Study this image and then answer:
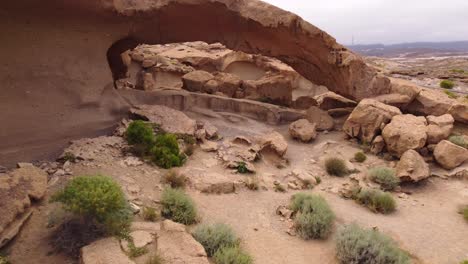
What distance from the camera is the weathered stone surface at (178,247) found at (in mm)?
5480

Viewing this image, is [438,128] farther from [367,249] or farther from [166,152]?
[166,152]

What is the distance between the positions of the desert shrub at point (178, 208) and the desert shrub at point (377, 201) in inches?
176

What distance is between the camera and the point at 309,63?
13.9m

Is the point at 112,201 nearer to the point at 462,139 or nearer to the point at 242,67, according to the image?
the point at 462,139

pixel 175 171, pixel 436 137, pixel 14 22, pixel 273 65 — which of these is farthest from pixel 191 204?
pixel 273 65

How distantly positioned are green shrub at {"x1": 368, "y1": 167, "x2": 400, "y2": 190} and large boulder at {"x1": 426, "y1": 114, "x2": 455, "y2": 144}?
2324 mm

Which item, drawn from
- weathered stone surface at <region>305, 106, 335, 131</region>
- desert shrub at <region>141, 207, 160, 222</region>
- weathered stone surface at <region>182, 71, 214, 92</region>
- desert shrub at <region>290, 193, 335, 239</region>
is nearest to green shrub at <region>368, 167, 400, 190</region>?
desert shrub at <region>290, 193, 335, 239</region>

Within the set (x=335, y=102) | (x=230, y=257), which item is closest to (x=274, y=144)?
(x=230, y=257)

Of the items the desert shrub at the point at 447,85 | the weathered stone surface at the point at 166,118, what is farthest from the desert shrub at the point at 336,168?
the desert shrub at the point at 447,85

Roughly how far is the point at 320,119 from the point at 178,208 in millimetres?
8384

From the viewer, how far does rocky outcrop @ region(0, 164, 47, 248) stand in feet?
18.9

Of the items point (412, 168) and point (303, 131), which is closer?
point (412, 168)

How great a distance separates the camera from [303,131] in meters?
12.7

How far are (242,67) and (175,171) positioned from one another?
16.7 meters
